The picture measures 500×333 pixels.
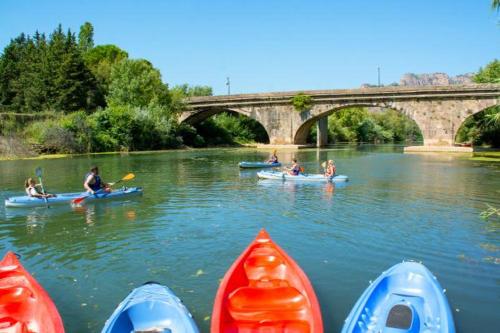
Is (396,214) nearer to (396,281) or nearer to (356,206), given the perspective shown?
(356,206)

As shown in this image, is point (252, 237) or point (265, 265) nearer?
point (265, 265)

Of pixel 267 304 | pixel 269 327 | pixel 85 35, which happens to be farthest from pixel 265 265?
pixel 85 35

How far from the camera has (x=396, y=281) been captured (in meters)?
6.89

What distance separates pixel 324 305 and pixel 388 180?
17.0 m

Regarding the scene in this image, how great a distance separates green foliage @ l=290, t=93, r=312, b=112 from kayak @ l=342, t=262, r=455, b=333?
155 ft

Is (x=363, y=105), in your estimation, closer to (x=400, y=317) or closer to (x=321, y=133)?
(x=321, y=133)

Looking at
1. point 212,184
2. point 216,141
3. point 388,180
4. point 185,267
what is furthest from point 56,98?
point 185,267

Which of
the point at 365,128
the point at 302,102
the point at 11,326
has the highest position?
the point at 302,102

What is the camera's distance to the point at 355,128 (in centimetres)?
8206

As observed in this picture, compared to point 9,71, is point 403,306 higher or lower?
lower

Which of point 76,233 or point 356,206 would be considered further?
point 356,206

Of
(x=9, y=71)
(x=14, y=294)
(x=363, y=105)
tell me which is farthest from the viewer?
(x=9, y=71)

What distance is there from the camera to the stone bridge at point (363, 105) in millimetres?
44719

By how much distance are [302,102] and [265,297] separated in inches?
1886
